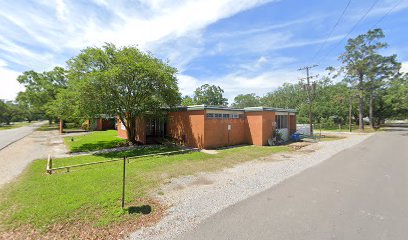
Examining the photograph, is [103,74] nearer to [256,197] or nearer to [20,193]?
[20,193]

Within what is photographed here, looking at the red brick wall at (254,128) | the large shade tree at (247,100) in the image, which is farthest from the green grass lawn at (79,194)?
A: the large shade tree at (247,100)

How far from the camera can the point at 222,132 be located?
16109mm

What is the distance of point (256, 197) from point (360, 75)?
40.3m

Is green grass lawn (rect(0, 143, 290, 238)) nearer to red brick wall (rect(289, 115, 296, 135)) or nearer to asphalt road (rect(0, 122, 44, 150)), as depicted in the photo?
asphalt road (rect(0, 122, 44, 150))

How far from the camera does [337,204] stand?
5.31m

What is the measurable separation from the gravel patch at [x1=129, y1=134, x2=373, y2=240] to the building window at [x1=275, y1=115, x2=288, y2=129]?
10.1m

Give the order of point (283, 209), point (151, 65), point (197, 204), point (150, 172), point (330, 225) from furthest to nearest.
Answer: point (151, 65)
point (150, 172)
point (197, 204)
point (283, 209)
point (330, 225)

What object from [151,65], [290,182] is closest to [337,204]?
[290,182]

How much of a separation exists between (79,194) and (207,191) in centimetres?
399

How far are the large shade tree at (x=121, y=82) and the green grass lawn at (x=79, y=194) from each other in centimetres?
504

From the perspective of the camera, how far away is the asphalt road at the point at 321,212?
3.98 metres

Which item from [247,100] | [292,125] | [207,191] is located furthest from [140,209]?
[247,100]

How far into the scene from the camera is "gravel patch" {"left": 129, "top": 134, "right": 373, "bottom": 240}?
4.33 m

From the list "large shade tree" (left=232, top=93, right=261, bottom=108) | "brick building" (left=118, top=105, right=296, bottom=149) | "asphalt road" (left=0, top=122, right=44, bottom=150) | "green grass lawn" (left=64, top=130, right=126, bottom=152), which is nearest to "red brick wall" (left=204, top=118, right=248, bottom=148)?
"brick building" (left=118, top=105, right=296, bottom=149)
